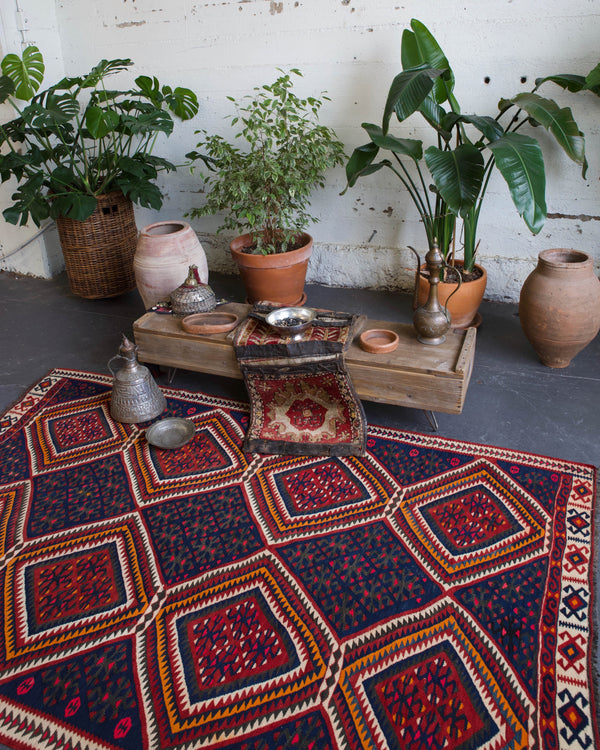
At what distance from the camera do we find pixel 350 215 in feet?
11.4

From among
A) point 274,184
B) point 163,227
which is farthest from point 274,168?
point 163,227

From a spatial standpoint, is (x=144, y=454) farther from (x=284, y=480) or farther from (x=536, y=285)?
(x=536, y=285)

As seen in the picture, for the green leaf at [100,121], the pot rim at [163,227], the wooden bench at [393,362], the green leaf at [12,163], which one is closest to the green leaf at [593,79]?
the wooden bench at [393,362]

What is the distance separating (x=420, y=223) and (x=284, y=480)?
6.46 ft

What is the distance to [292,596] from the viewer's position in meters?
1.63

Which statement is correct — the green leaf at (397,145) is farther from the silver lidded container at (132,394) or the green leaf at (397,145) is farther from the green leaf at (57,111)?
the green leaf at (57,111)

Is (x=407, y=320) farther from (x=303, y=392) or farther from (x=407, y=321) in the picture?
(x=303, y=392)

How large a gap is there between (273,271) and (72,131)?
5.31ft

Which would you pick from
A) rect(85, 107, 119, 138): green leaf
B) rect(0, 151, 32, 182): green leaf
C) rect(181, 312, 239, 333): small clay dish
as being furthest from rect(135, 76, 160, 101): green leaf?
rect(181, 312, 239, 333): small clay dish

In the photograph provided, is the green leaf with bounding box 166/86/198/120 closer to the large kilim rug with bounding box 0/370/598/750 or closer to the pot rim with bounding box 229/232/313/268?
the pot rim with bounding box 229/232/313/268

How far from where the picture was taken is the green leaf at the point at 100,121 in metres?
2.90

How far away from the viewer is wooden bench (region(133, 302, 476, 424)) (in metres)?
2.08

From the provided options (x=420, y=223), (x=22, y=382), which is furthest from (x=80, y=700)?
(x=420, y=223)

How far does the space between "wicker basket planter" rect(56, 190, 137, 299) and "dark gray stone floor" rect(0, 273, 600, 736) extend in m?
0.11
